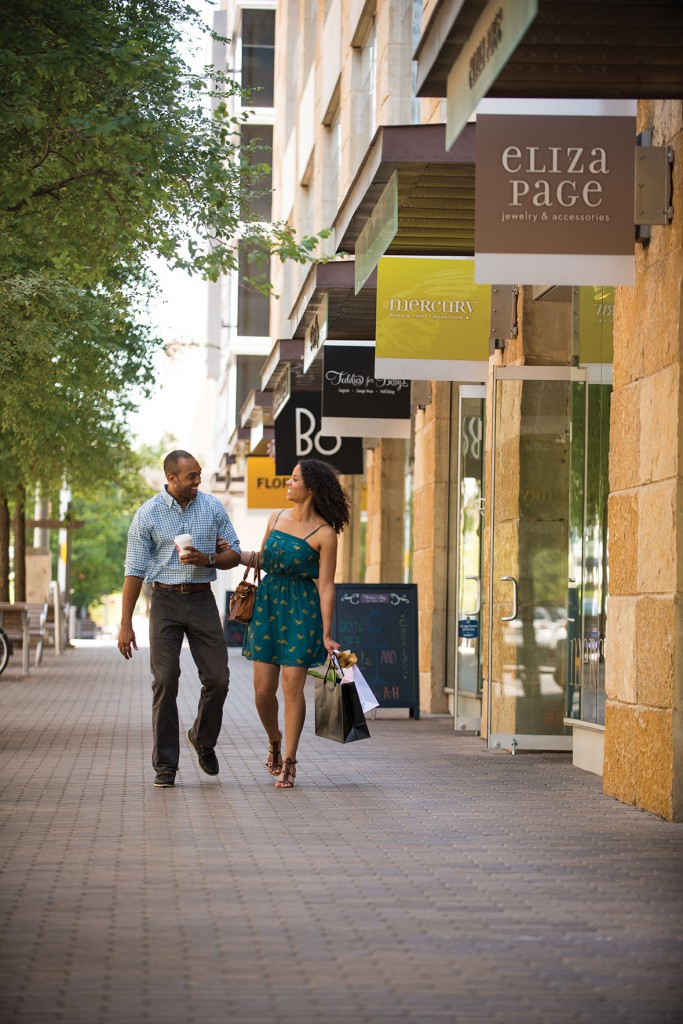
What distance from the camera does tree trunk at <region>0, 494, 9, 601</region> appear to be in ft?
108

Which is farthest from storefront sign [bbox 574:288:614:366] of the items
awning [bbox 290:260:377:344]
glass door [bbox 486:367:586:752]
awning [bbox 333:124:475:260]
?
awning [bbox 290:260:377:344]

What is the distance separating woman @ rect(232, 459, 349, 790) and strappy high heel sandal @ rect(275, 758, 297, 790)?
0.03 metres

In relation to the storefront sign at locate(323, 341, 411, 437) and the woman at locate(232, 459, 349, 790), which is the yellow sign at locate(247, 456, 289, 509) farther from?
the woman at locate(232, 459, 349, 790)

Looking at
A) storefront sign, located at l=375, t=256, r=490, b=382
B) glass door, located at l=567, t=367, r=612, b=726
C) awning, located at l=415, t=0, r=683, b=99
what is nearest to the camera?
awning, located at l=415, t=0, r=683, b=99

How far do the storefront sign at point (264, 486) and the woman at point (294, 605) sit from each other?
59.8 feet

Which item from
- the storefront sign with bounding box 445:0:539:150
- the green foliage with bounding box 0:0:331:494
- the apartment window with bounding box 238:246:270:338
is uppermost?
the apartment window with bounding box 238:246:270:338

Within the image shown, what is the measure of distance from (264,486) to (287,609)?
19334mm

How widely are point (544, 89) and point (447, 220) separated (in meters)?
3.93

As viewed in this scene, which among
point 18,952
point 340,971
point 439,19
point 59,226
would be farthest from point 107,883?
point 59,226

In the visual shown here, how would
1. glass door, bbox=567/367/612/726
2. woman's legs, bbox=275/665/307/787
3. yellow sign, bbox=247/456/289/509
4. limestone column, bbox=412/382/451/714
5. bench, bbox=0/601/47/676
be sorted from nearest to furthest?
woman's legs, bbox=275/665/307/787
glass door, bbox=567/367/612/726
limestone column, bbox=412/382/451/714
bench, bbox=0/601/47/676
yellow sign, bbox=247/456/289/509

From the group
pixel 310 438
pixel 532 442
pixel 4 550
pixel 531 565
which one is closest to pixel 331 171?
pixel 310 438

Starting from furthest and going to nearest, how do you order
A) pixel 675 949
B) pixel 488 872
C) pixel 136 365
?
pixel 136 365, pixel 488 872, pixel 675 949

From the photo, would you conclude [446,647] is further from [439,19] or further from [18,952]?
[18,952]

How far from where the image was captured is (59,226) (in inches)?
603
